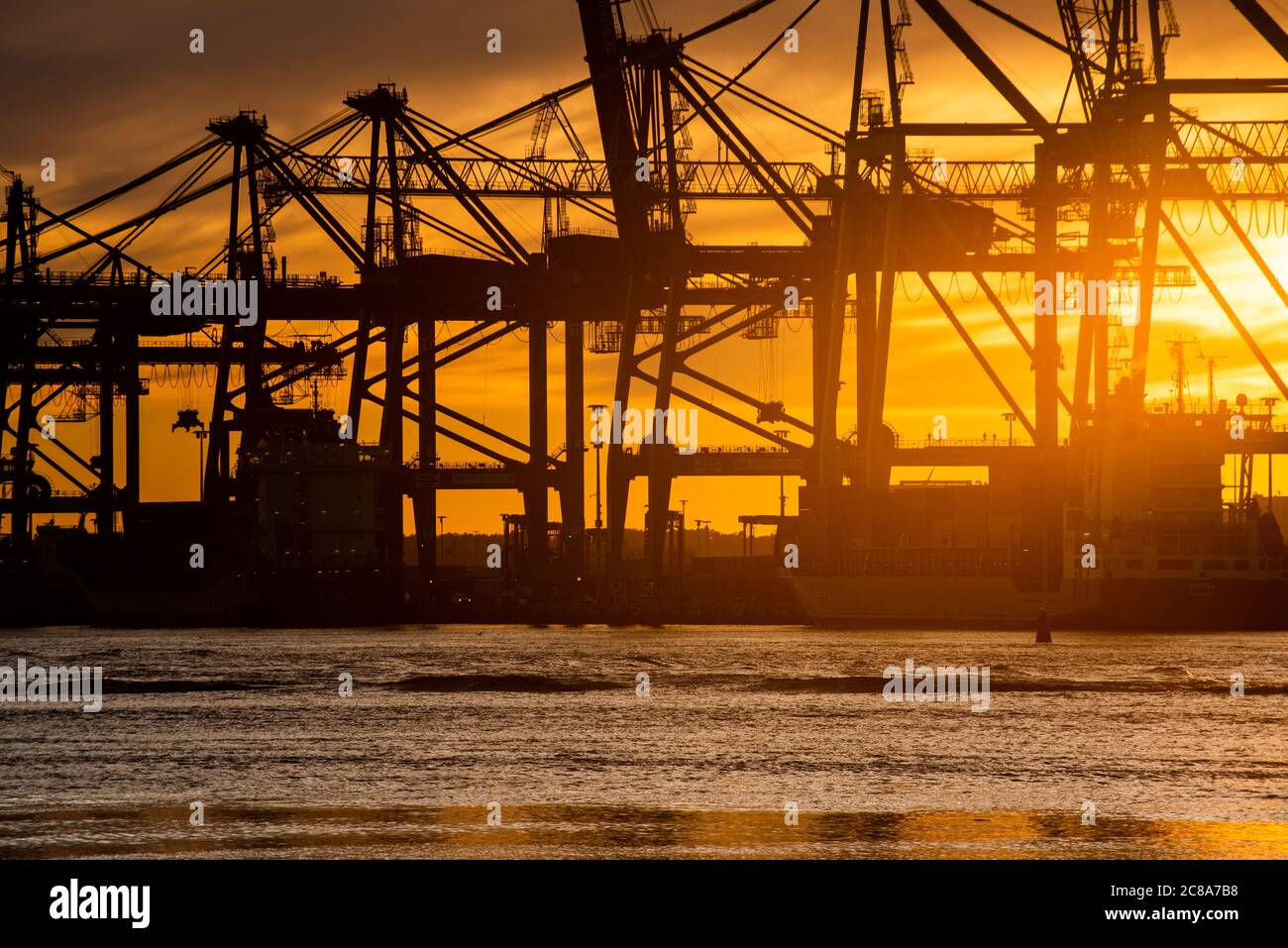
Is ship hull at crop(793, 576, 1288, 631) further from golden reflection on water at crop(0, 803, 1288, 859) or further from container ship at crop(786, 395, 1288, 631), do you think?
golden reflection on water at crop(0, 803, 1288, 859)

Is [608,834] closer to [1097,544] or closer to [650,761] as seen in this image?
[650,761]

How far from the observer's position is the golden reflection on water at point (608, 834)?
18.9 m

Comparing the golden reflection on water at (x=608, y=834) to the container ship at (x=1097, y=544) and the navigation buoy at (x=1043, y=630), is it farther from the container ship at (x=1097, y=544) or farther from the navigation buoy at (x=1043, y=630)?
the container ship at (x=1097, y=544)

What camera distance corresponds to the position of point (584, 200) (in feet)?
250

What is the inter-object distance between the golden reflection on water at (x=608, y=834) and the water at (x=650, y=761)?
7cm

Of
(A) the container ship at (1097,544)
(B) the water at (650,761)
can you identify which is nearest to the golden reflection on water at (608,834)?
(B) the water at (650,761)

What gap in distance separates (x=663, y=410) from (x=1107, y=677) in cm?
3442

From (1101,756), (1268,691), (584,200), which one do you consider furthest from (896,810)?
(584,200)

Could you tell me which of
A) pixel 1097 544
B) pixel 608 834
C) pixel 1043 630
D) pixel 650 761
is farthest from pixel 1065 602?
pixel 608 834

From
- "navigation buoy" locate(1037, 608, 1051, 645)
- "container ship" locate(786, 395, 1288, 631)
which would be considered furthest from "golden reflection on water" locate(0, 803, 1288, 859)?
"container ship" locate(786, 395, 1288, 631)

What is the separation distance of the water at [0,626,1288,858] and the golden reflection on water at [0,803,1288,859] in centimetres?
7

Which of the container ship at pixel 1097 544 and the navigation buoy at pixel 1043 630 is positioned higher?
the container ship at pixel 1097 544

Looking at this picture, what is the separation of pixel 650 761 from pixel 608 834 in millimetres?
8254
